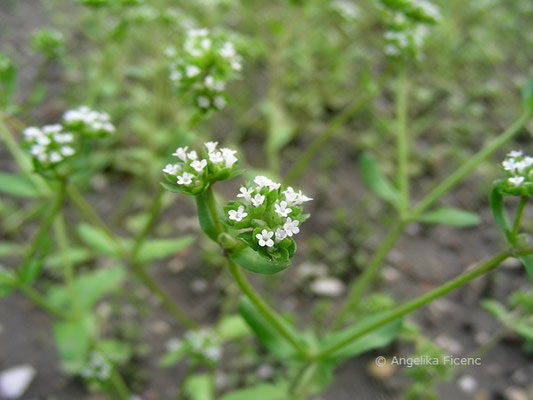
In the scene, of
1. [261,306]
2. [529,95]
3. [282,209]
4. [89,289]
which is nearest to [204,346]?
[89,289]

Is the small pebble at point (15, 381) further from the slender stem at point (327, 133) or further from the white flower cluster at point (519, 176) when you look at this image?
the white flower cluster at point (519, 176)

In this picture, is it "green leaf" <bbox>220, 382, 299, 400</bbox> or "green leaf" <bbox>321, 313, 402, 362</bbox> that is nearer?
"green leaf" <bbox>321, 313, 402, 362</bbox>

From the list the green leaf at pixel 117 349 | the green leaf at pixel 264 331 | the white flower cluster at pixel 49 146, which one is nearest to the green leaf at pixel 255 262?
the green leaf at pixel 264 331

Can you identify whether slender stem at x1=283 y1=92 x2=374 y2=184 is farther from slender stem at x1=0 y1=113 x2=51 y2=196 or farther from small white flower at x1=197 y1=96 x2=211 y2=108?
slender stem at x1=0 y1=113 x2=51 y2=196

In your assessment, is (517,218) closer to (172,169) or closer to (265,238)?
(265,238)

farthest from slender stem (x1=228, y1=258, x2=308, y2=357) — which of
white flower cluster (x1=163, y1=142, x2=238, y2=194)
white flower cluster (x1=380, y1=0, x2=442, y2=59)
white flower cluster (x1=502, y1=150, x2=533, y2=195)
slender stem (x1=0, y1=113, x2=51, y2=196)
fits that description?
white flower cluster (x1=380, y1=0, x2=442, y2=59)
